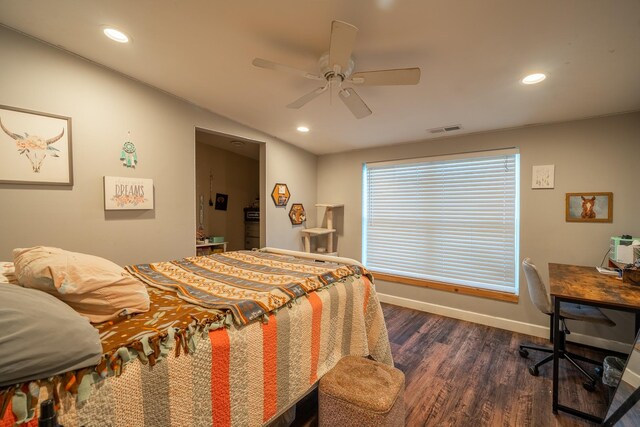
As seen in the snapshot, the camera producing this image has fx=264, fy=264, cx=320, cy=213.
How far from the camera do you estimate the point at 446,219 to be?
11.1ft

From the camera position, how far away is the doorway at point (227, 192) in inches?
179

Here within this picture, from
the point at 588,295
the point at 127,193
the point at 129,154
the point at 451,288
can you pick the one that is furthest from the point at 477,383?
the point at 129,154

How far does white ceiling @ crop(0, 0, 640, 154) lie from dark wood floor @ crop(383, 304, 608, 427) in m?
2.27

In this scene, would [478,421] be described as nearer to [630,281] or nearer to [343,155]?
[630,281]

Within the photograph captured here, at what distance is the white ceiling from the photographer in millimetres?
1389

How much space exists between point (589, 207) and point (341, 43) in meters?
2.89

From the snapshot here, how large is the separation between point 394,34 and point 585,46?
111 cm

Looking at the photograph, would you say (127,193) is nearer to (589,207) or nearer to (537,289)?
(537,289)

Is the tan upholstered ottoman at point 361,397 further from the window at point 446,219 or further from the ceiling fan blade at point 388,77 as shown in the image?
the window at point 446,219

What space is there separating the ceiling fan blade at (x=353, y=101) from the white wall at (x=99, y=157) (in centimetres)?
177

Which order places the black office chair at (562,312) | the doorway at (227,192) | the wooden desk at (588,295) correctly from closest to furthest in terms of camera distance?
the wooden desk at (588,295) < the black office chair at (562,312) < the doorway at (227,192)

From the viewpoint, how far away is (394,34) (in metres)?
1.55

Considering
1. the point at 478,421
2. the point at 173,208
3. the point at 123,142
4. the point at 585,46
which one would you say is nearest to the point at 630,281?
the point at 478,421

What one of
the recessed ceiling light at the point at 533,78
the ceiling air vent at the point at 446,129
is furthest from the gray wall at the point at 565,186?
the recessed ceiling light at the point at 533,78
